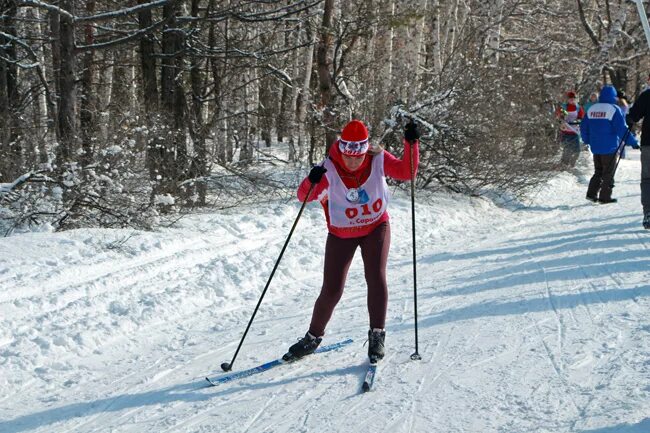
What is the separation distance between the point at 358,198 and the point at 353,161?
28 centimetres

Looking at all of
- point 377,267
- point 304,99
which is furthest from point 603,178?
point 377,267

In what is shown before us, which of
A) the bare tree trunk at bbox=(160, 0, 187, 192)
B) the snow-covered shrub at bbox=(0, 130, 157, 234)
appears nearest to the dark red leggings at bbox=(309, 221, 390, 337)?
the snow-covered shrub at bbox=(0, 130, 157, 234)

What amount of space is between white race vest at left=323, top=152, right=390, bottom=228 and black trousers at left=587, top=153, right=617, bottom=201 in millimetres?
8555

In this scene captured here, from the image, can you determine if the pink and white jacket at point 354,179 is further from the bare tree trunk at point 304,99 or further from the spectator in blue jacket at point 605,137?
the bare tree trunk at point 304,99

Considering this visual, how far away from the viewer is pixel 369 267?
205 inches

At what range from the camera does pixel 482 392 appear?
449cm

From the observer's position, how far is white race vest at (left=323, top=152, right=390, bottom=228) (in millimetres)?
5152

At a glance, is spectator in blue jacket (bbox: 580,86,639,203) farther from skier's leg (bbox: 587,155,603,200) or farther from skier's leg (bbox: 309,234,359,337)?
skier's leg (bbox: 309,234,359,337)

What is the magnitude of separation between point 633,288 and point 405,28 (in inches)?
371

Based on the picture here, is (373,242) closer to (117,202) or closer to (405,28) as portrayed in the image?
(117,202)

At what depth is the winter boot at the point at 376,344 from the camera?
5133 millimetres

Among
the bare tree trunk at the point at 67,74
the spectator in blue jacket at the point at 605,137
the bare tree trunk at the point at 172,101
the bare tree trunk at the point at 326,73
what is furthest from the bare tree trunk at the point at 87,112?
the spectator in blue jacket at the point at 605,137

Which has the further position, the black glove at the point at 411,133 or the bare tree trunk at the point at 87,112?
the bare tree trunk at the point at 87,112

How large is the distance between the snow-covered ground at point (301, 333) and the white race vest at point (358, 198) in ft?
3.56
